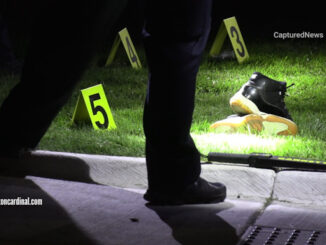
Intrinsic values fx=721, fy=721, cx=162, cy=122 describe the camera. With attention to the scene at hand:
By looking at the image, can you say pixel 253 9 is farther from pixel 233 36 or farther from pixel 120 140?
pixel 120 140

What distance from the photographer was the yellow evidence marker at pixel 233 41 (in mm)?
8570

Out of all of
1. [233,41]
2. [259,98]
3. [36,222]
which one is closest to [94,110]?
[259,98]

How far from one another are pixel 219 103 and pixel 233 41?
85.2 inches

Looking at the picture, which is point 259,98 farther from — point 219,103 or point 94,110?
point 219,103

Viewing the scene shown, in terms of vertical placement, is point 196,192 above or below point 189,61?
below

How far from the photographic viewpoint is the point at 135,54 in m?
9.03

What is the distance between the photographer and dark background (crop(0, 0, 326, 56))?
10.3 m

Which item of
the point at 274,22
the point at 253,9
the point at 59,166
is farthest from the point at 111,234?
the point at 253,9

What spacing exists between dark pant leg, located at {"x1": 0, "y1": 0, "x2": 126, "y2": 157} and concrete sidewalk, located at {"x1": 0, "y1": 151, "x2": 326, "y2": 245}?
52 cm

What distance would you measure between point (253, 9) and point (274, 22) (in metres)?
0.82

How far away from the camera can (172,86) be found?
340 centimetres

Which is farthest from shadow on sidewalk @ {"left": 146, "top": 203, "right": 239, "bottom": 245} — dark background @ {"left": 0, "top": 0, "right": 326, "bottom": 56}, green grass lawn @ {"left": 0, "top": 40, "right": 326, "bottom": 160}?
dark background @ {"left": 0, "top": 0, "right": 326, "bottom": 56}

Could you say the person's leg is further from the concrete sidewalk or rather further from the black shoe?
the concrete sidewalk

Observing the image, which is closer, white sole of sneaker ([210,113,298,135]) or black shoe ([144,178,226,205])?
black shoe ([144,178,226,205])
